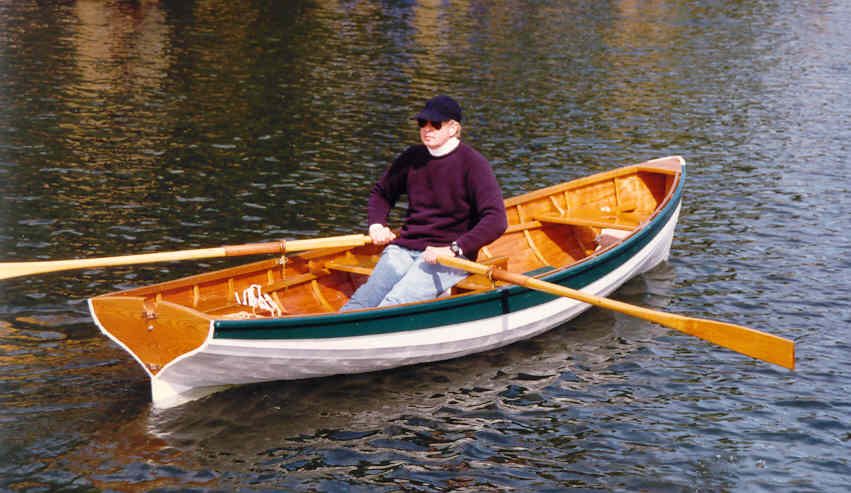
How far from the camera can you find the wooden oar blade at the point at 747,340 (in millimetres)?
11305

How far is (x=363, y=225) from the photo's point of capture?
19.8m

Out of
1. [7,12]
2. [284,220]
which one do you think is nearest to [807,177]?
[284,220]

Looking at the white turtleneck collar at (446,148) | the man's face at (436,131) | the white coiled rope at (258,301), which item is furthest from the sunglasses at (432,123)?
the white coiled rope at (258,301)

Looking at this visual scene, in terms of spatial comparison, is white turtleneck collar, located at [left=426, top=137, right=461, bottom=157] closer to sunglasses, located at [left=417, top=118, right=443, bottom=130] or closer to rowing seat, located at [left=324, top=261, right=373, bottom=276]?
sunglasses, located at [left=417, top=118, right=443, bottom=130]

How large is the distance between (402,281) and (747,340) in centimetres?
412

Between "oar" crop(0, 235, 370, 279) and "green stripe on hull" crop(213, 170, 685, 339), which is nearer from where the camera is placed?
"green stripe on hull" crop(213, 170, 685, 339)

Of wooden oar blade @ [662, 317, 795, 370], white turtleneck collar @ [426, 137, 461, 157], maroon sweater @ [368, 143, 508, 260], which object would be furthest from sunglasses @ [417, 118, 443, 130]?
wooden oar blade @ [662, 317, 795, 370]

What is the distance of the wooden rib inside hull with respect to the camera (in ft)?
37.2

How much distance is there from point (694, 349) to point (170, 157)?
44.2 ft

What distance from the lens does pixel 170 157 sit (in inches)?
925

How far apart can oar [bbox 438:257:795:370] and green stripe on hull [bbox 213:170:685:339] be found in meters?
0.67

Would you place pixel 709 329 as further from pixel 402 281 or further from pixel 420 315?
pixel 402 281

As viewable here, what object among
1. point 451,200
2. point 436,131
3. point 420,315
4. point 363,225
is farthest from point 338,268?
point 363,225

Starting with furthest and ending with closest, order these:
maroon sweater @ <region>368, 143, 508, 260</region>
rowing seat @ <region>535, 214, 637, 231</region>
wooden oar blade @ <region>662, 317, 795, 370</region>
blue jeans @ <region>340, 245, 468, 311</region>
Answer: rowing seat @ <region>535, 214, 637, 231</region> < blue jeans @ <region>340, 245, 468, 311</region> < maroon sweater @ <region>368, 143, 508, 260</region> < wooden oar blade @ <region>662, 317, 795, 370</region>
